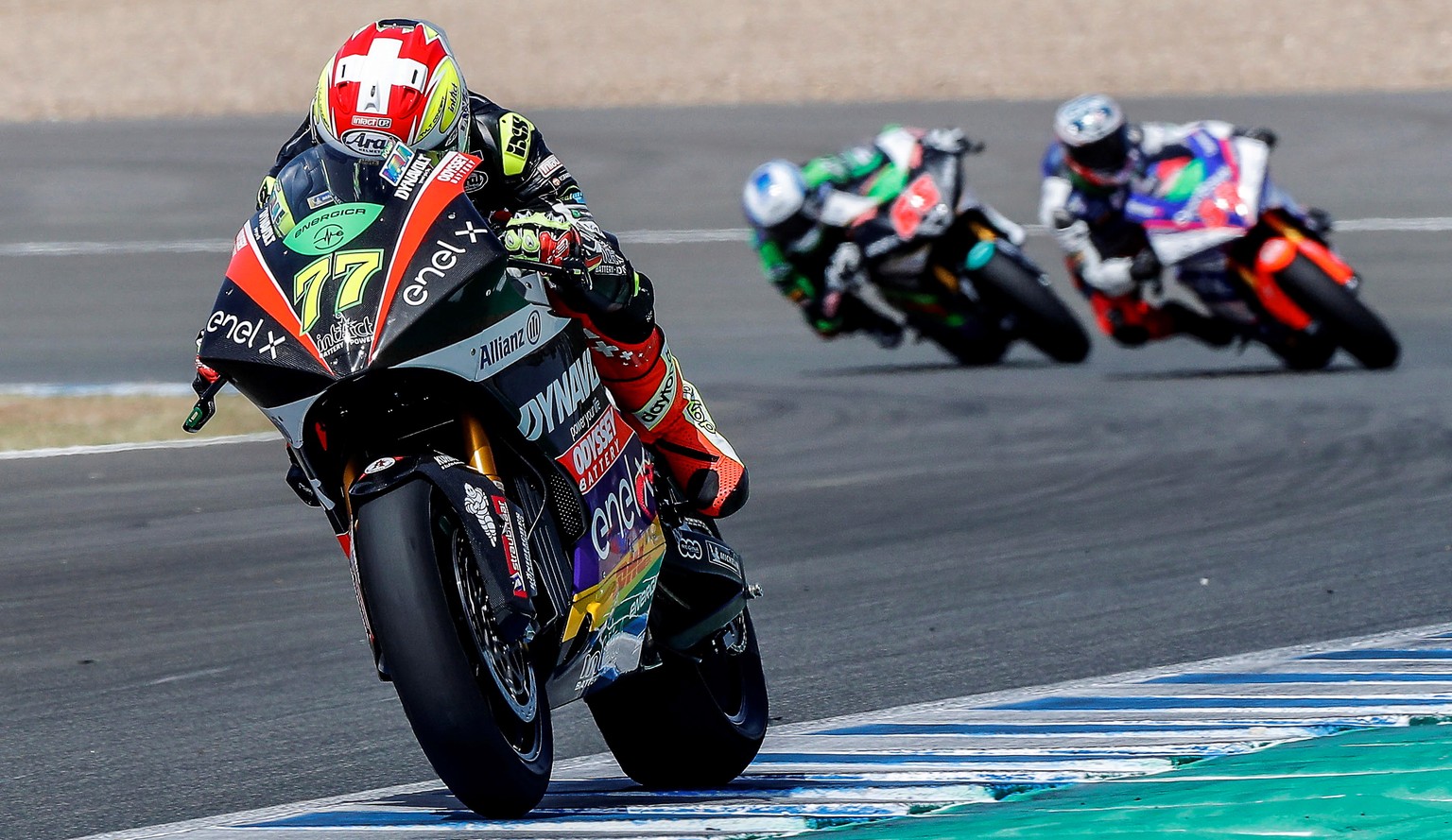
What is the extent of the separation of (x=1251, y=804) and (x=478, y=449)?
5.02 feet

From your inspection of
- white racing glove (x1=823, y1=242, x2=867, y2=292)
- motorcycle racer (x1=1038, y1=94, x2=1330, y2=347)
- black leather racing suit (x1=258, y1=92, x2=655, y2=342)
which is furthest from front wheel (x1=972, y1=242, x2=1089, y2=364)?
black leather racing suit (x1=258, y1=92, x2=655, y2=342)

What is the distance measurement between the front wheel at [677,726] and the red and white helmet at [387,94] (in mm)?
1206

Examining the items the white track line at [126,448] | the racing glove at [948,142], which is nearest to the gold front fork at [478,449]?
the white track line at [126,448]

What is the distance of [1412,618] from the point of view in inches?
262

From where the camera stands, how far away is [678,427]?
5.02 m

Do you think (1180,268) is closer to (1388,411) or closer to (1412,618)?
(1388,411)

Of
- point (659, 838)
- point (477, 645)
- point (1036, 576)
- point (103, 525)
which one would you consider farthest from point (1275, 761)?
point (103, 525)

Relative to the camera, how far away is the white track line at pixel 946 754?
4523mm

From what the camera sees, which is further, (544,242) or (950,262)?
(950,262)

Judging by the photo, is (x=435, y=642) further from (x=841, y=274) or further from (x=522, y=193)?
(x=841, y=274)

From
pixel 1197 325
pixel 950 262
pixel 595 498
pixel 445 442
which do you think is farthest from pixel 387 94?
pixel 1197 325

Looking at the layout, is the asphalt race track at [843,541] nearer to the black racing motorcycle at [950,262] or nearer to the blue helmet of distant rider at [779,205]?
the black racing motorcycle at [950,262]

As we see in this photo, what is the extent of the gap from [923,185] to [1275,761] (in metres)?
8.55

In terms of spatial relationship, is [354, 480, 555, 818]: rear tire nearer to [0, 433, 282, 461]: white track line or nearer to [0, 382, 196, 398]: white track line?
[0, 433, 282, 461]: white track line
